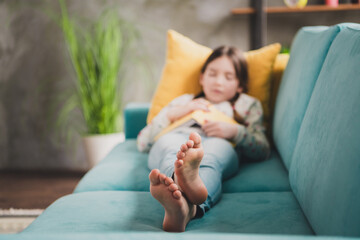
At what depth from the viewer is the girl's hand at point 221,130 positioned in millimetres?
1442

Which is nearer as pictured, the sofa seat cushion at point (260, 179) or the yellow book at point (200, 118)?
the sofa seat cushion at point (260, 179)

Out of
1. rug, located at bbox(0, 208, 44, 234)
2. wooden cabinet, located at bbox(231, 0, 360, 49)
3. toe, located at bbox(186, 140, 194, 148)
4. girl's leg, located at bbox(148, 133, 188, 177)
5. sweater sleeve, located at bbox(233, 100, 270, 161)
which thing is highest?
wooden cabinet, located at bbox(231, 0, 360, 49)

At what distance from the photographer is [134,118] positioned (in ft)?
6.50

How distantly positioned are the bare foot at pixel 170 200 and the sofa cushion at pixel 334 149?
298mm

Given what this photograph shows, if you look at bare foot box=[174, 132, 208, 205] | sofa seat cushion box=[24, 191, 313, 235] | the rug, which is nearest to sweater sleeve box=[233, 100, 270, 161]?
sofa seat cushion box=[24, 191, 313, 235]

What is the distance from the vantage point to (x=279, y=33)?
2838 mm

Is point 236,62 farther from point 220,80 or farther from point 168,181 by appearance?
point 168,181

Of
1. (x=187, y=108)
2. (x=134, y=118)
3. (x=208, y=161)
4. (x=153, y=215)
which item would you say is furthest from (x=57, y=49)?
(x=153, y=215)

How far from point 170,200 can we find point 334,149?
37 cm

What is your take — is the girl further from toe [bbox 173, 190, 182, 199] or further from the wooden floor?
the wooden floor

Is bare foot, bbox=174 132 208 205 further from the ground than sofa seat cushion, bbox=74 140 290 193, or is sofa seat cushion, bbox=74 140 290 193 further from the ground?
bare foot, bbox=174 132 208 205

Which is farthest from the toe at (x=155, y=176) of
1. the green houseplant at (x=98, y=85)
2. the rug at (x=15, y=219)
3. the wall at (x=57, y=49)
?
the wall at (x=57, y=49)

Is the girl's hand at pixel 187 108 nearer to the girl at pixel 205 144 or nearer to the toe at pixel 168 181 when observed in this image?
the girl at pixel 205 144

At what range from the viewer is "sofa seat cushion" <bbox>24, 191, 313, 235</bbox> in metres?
0.88
